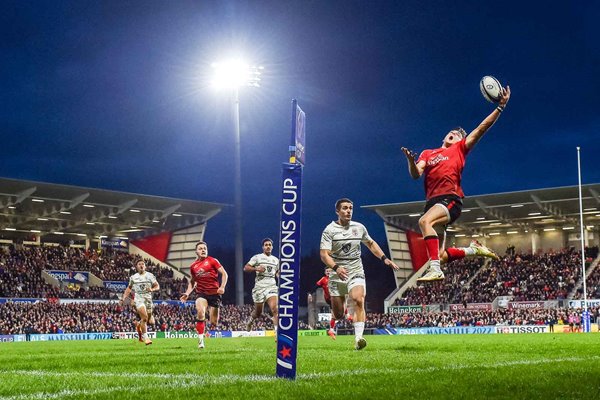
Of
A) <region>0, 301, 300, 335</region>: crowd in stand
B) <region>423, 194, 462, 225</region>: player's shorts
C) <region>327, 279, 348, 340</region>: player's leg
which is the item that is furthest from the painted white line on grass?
<region>0, 301, 300, 335</region>: crowd in stand

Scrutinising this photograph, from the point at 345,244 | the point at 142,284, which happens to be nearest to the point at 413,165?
the point at 345,244

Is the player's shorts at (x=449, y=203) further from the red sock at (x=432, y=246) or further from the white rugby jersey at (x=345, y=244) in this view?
the white rugby jersey at (x=345, y=244)

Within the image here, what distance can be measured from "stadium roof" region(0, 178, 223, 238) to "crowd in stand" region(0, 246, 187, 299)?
288 centimetres

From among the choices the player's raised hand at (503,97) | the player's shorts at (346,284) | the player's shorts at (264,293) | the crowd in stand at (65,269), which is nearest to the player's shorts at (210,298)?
the player's shorts at (264,293)

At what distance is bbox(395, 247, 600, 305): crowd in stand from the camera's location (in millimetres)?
57719

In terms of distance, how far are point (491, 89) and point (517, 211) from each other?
56225mm

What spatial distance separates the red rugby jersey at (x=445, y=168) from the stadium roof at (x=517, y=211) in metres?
47.8

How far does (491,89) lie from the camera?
407 inches

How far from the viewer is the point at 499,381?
7.41 metres

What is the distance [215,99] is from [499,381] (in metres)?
48.1

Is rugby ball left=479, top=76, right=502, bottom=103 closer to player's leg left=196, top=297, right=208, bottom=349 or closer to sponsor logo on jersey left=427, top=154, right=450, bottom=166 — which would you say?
sponsor logo on jersey left=427, top=154, right=450, bottom=166

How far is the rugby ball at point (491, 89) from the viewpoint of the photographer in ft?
33.8

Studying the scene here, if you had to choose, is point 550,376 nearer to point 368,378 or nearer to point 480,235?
point 368,378

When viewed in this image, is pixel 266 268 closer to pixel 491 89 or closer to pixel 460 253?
pixel 460 253
